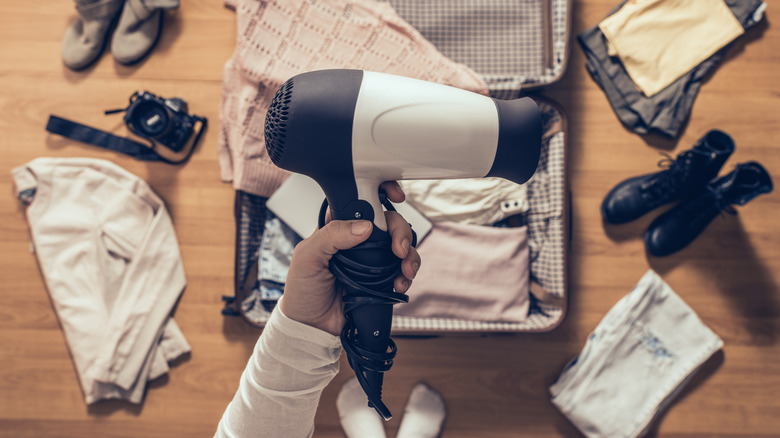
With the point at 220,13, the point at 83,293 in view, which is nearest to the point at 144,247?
the point at 83,293

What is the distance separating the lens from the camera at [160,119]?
1012mm

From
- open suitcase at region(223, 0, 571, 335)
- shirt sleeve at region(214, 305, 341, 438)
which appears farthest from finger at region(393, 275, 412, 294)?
open suitcase at region(223, 0, 571, 335)

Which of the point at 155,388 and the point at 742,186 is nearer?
the point at 742,186

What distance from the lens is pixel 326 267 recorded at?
637mm

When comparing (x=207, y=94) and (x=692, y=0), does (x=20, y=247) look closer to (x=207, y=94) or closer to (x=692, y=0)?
(x=207, y=94)

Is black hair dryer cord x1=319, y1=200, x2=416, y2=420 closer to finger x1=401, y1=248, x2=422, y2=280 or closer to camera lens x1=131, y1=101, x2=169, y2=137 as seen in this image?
finger x1=401, y1=248, x2=422, y2=280

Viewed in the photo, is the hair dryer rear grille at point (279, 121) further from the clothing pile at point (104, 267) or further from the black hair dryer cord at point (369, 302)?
the clothing pile at point (104, 267)

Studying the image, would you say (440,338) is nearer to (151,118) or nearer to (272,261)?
(272,261)

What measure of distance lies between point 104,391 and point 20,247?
0.36m

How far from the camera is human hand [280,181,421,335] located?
61cm

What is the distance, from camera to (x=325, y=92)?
1.82ft

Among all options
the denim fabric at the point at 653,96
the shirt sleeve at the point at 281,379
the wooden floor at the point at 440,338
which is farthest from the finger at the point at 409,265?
the denim fabric at the point at 653,96

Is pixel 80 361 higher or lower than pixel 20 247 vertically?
lower

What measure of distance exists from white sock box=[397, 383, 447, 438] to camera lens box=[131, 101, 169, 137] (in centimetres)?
75
